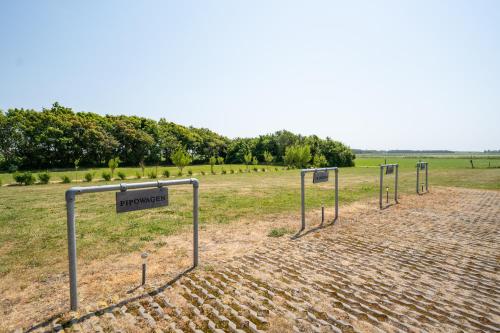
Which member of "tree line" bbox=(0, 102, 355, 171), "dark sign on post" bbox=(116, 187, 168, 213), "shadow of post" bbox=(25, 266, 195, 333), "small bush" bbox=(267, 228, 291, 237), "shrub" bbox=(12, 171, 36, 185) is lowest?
"small bush" bbox=(267, 228, 291, 237)

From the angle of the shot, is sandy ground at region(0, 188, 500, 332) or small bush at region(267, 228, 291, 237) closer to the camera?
sandy ground at region(0, 188, 500, 332)

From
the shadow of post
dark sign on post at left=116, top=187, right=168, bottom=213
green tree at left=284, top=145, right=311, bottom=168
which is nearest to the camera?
the shadow of post

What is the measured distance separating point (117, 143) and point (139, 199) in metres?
60.6

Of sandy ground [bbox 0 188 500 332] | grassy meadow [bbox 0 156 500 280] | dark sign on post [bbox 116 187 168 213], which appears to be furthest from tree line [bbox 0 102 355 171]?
dark sign on post [bbox 116 187 168 213]

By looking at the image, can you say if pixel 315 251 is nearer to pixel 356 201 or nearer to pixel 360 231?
pixel 360 231

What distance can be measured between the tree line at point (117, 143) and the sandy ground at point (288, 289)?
3454 cm

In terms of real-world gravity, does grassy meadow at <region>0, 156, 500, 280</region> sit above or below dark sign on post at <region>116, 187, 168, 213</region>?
below

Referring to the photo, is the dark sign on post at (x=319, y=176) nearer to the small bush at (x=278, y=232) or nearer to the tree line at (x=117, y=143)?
the small bush at (x=278, y=232)

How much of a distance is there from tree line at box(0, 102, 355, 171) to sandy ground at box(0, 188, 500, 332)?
3454 centimetres

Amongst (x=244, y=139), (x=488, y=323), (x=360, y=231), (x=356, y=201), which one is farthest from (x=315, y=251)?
(x=244, y=139)

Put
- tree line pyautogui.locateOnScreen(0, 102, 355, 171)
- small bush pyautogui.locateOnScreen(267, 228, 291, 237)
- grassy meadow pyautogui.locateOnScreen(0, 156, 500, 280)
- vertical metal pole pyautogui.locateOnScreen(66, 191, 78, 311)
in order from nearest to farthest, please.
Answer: vertical metal pole pyautogui.locateOnScreen(66, 191, 78, 311) < grassy meadow pyautogui.locateOnScreen(0, 156, 500, 280) < small bush pyautogui.locateOnScreen(267, 228, 291, 237) < tree line pyautogui.locateOnScreen(0, 102, 355, 171)

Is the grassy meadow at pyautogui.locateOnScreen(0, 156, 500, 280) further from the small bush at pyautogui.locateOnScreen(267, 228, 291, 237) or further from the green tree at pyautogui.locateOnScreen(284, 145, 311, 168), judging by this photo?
the green tree at pyautogui.locateOnScreen(284, 145, 311, 168)

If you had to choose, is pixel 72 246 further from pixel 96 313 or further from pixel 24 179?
pixel 24 179

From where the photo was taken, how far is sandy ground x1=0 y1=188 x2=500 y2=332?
11.9 feet
